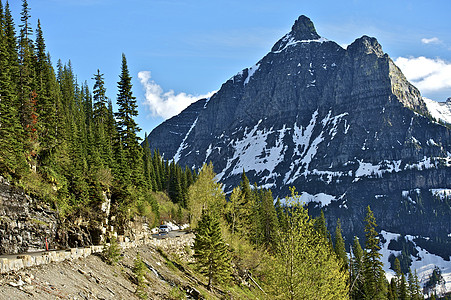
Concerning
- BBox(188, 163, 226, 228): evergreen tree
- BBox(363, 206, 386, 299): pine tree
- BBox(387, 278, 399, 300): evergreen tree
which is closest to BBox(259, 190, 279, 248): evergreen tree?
BBox(363, 206, 386, 299): pine tree

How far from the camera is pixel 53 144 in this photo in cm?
4500

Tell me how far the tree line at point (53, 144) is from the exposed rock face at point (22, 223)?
4.65 ft

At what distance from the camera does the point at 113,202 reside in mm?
48438

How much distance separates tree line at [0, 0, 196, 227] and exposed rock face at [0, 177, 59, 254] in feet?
4.65

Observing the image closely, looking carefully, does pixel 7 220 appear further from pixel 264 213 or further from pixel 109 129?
pixel 264 213

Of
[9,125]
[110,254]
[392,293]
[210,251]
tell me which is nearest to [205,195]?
[210,251]

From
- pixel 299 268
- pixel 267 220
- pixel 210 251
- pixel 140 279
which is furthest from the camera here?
pixel 267 220

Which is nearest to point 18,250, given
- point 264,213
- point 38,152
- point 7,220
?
point 7,220

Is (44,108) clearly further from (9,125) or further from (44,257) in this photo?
(44,257)

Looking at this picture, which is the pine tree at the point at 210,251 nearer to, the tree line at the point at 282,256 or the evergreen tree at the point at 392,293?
the tree line at the point at 282,256

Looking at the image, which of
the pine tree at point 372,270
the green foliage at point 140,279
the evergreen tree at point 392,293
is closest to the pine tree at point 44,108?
the green foliage at point 140,279

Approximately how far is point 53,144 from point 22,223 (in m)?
14.7

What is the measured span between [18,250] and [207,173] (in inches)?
1544

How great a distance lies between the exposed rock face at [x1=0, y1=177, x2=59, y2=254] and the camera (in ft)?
99.7
